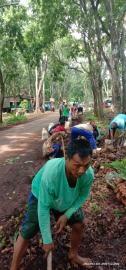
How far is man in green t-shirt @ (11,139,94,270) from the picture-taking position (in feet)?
10.5

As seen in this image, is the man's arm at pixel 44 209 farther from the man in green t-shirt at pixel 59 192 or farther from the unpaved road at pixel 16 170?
the unpaved road at pixel 16 170

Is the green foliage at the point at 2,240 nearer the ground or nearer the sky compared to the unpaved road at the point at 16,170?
nearer the ground

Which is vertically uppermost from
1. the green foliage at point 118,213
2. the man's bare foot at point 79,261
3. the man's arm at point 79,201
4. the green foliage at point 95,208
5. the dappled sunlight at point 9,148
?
the man's arm at point 79,201

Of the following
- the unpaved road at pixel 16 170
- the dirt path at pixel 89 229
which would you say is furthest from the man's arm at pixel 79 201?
the unpaved road at pixel 16 170

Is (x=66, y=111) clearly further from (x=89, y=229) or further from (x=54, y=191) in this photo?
(x=54, y=191)

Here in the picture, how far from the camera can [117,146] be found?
10250 mm

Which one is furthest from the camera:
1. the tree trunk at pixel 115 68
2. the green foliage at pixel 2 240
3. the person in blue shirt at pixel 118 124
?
the tree trunk at pixel 115 68

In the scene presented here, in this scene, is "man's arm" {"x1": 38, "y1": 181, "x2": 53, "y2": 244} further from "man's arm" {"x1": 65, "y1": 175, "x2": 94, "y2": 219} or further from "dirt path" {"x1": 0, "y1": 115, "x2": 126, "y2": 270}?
"dirt path" {"x1": 0, "y1": 115, "x2": 126, "y2": 270}

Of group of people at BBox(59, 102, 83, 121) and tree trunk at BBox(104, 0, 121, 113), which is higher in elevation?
tree trunk at BBox(104, 0, 121, 113)

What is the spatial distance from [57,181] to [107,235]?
6.87 ft

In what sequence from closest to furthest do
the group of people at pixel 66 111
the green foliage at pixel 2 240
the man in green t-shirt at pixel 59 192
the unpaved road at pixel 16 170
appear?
the man in green t-shirt at pixel 59 192
the green foliage at pixel 2 240
the unpaved road at pixel 16 170
the group of people at pixel 66 111

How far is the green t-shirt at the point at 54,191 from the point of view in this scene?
3.29 metres

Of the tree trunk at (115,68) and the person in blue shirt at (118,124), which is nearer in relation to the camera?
the person in blue shirt at (118,124)

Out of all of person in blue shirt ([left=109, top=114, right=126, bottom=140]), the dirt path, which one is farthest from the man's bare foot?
Answer: person in blue shirt ([left=109, top=114, right=126, bottom=140])
